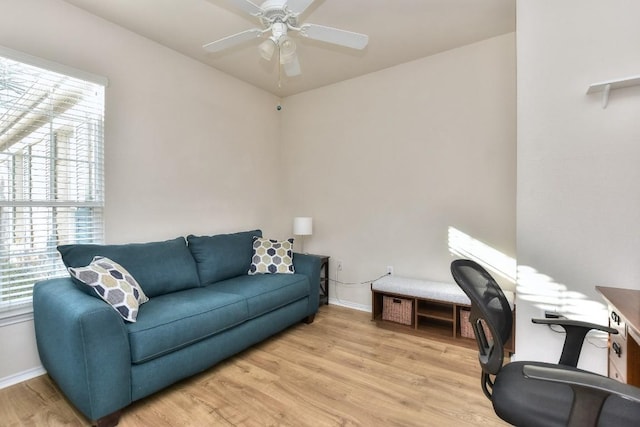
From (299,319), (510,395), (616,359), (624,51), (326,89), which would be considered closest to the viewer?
(510,395)

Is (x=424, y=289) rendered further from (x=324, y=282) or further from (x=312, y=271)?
(x=324, y=282)

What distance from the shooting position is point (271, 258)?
3.25 meters

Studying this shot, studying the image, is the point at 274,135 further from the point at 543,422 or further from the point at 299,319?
the point at 543,422

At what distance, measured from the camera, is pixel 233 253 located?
3.13 m

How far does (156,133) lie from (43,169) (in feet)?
3.12

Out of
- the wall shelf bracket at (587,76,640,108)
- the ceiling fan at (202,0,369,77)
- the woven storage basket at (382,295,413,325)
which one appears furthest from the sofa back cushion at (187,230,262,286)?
the wall shelf bracket at (587,76,640,108)

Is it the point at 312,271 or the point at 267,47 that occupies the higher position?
the point at 267,47

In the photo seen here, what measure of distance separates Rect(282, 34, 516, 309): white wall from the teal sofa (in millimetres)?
→ 843

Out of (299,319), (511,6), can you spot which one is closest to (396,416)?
(299,319)

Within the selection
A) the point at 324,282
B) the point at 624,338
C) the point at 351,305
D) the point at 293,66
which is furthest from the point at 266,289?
the point at 624,338

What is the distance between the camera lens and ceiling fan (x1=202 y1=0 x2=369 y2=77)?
1.75 metres

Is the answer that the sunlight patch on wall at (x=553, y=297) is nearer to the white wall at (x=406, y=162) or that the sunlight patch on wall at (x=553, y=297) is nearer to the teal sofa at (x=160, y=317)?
the white wall at (x=406, y=162)

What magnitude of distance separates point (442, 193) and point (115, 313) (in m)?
2.95

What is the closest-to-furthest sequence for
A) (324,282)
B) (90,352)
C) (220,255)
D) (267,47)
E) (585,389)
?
(585,389)
(90,352)
(267,47)
(220,255)
(324,282)
